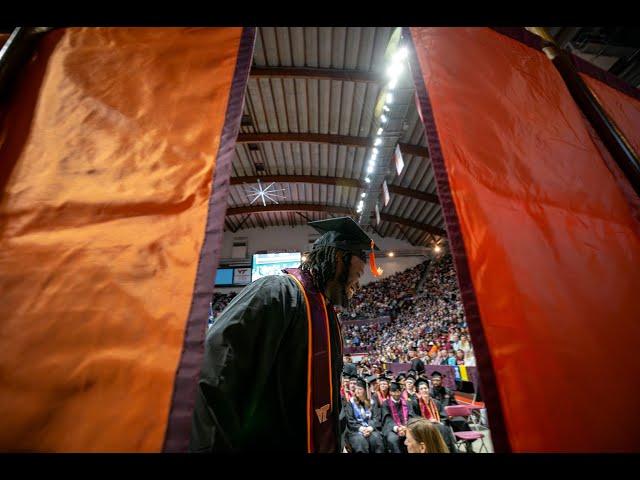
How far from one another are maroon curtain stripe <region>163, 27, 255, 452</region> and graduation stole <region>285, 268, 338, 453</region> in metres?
0.74

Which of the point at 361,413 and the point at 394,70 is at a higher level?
the point at 394,70

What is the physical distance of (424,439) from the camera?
3408mm

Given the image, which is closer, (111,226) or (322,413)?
(111,226)

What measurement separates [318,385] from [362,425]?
Result: 509cm

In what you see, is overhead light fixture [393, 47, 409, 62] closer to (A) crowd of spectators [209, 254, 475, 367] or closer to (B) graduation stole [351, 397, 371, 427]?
(B) graduation stole [351, 397, 371, 427]

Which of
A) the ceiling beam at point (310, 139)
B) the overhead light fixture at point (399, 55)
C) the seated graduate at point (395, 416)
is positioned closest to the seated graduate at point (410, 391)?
the seated graduate at point (395, 416)

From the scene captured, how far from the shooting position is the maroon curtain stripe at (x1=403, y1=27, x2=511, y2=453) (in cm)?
80

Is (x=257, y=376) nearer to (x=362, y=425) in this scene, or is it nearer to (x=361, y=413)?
(x=362, y=425)

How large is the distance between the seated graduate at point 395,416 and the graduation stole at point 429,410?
179mm

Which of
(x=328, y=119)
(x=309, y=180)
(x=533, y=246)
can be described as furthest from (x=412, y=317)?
(x=533, y=246)

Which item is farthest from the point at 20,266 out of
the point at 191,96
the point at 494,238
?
the point at 494,238

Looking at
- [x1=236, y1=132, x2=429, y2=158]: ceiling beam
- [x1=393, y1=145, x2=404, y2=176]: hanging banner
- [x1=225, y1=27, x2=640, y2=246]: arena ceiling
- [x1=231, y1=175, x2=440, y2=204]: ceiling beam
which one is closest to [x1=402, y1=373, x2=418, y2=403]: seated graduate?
[x1=393, y1=145, x2=404, y2=176]: hanging banner

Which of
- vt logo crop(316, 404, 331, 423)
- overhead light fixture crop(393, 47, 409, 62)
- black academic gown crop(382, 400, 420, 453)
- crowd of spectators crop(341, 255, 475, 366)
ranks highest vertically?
overhead light fixture crop(393, 47, 409, 62)
